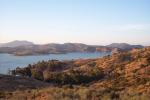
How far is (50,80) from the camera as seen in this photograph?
58.2 metres

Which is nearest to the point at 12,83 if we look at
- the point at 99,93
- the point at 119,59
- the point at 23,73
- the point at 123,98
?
the point at 99,93

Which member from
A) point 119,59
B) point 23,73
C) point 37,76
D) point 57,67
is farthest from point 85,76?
point 57,67

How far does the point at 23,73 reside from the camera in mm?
74750

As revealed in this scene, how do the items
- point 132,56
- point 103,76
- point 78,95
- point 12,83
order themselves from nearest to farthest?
1. point 78,95
2. point 12,83
3. point 103,76
4. point 132,56

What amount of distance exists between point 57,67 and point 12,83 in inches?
2246

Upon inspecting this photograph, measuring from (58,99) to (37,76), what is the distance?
164 feet

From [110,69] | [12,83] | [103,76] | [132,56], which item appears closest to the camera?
[12,83]

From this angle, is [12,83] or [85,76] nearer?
[12,83]

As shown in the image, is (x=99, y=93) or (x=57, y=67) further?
(x=57, y=67)

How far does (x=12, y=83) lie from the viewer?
3412cm

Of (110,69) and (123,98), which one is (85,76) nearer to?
(110,69)

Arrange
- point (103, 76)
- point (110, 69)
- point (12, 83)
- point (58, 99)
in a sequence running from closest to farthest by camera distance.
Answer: point (58, 99) < point (12, 83) < point (103, 76) < point (110, 69)

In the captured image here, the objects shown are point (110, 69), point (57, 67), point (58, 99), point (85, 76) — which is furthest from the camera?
point (57, 67)

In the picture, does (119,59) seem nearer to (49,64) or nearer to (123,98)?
(49,64)
